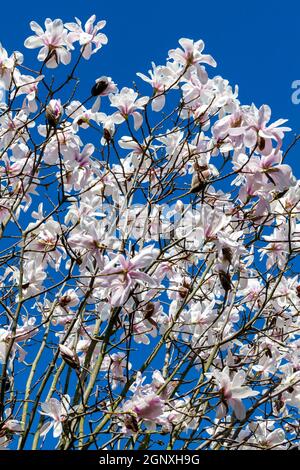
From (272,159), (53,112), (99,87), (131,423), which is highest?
(99,87)

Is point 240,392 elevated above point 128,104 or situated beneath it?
situated beneath

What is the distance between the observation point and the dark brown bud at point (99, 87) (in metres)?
3.33

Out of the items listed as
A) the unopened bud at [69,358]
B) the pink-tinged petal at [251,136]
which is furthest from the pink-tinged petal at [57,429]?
the pink-tinged petal at [251,136]

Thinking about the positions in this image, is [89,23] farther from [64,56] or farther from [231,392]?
[231,392]

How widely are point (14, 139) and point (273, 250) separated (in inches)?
58.1

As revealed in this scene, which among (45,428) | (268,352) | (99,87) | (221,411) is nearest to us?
(221,411)

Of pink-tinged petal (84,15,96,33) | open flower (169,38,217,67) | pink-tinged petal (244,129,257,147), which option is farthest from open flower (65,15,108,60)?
pink-tinged petal (244,129,257,147)

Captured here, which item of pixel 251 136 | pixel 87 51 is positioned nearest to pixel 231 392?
pixel 251 136

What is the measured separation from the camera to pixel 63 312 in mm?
4023

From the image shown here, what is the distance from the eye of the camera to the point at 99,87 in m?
3.34

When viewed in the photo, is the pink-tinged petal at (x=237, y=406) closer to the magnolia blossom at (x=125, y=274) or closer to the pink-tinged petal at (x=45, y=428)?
the magnolia blossom at (x=125, y=274)

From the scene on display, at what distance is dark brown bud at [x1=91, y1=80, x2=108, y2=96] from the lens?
10.9ft
